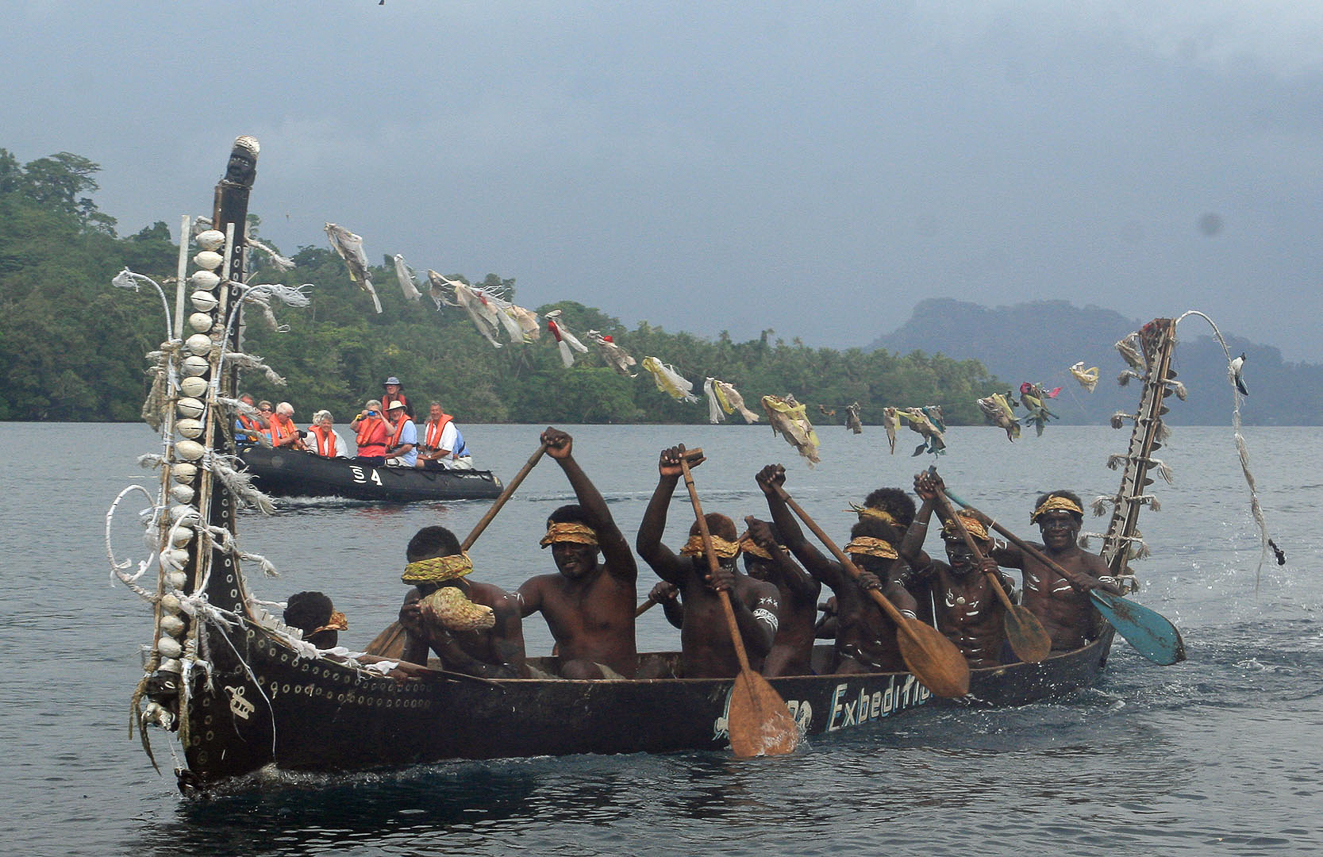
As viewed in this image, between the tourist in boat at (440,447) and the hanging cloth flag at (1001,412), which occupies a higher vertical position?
the hanging cloth flag at (1001,412)

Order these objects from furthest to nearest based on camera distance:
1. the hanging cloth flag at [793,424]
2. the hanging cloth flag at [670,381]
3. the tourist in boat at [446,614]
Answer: the hanging cloth flag at [793,424], the hanging cloth flag at [670,381], the tourist in boat at [446,614]

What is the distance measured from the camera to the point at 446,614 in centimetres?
793

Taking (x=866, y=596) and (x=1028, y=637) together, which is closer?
(x=866, y=596)

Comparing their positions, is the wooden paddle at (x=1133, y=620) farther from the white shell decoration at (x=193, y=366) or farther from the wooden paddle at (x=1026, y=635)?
the white shell decoration at (x=193, y=366)

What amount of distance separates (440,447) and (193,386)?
1936 cm

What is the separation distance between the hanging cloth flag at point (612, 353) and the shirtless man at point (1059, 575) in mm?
3837

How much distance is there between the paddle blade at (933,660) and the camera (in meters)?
9.40

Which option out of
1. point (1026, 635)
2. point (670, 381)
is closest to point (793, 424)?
point (670, 381)

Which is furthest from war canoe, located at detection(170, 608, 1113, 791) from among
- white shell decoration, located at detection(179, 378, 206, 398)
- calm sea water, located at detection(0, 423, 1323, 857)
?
white shell decoration, located at detection(179, 378, 206, 398)

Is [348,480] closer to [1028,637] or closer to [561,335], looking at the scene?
[1028,637]

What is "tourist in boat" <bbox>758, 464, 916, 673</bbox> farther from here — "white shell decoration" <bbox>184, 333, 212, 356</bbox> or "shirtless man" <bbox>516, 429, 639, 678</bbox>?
"white shell decoration" <bbox>184, 333, 212, 356</bbox>

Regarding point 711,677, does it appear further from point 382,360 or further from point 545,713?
point 382,360

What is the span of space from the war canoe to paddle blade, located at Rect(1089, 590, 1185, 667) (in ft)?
8.25

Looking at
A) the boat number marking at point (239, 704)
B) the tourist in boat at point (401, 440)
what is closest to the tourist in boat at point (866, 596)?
the boat number marking at point (239, 704)
